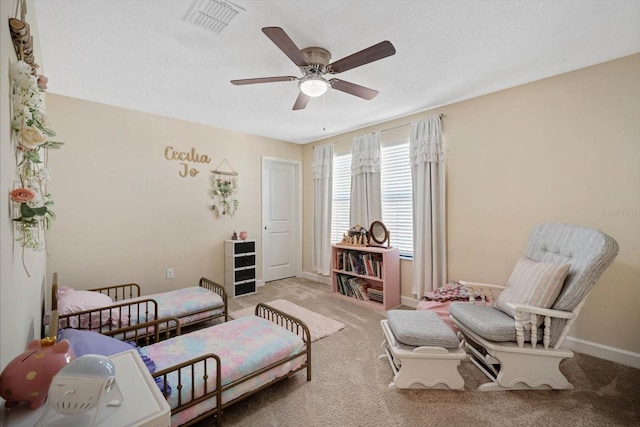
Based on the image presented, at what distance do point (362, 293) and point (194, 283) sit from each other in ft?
7.62

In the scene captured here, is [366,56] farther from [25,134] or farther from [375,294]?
[375,294]

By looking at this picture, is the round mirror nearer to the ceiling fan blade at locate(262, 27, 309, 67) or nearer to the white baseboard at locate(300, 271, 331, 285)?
the white baseboard at locate(300, 271, 331, 285)

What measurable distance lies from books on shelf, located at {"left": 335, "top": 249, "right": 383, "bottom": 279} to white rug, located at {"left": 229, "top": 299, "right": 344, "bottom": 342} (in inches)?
33.5

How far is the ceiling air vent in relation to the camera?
159 cm

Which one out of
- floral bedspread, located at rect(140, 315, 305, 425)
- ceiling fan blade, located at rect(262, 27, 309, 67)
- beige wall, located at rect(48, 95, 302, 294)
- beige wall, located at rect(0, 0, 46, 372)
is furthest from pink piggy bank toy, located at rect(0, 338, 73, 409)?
beige wall, located at rect(48, 95, 302, 294)

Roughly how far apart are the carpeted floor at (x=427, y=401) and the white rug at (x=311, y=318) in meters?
→ 0.47

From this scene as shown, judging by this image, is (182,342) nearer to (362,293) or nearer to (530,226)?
(362,293)

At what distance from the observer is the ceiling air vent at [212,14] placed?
1.59 meters

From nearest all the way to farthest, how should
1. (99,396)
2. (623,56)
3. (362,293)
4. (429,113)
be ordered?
(99,396), (623,56), (429,113), (362,293)

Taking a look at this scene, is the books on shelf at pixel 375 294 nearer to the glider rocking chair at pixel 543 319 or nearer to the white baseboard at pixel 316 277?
the white baseboard at pixel 316 277

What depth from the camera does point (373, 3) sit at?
1.61 metres

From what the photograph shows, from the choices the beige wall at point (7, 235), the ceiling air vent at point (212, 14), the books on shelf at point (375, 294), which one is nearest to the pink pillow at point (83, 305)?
the beige wall at point (7, 235)

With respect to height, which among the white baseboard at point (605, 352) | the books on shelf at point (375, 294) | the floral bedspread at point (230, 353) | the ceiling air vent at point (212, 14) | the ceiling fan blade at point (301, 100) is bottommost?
the white baseboard at point (605, 352)

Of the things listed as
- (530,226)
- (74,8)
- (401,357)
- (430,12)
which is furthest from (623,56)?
(74,8)
